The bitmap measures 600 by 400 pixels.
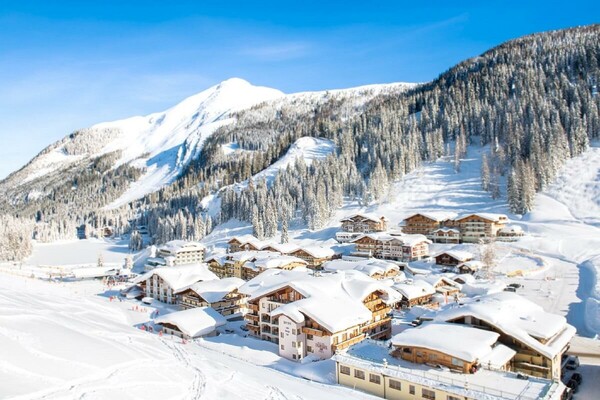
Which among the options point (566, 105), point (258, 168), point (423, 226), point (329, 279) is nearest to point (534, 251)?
point (423, 226)

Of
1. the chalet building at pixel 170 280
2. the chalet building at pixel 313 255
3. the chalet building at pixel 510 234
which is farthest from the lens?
the chalet building at pixel 510 234

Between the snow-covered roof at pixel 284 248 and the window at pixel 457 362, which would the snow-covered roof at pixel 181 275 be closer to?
the snow-covered roof at pixel 284 248

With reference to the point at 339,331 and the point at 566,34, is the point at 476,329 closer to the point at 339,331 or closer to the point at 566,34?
the point at 339,331

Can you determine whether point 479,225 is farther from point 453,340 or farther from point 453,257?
point 453,340

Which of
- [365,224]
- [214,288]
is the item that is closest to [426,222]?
[365,224]

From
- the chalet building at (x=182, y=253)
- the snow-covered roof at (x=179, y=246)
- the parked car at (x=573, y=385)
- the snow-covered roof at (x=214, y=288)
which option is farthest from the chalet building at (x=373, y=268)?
the snow-covered roof at (x=179, y=246)
